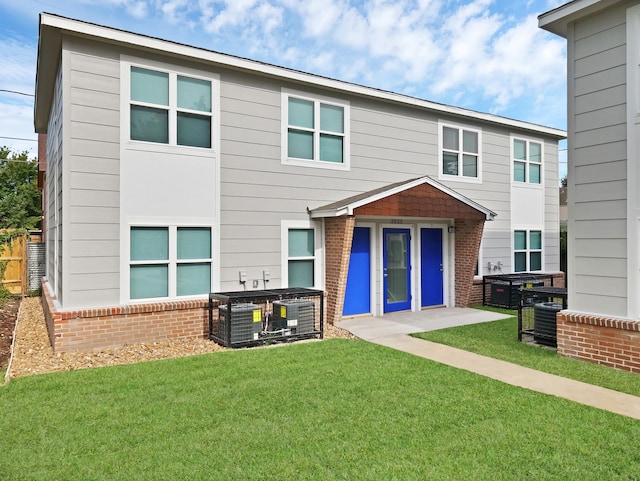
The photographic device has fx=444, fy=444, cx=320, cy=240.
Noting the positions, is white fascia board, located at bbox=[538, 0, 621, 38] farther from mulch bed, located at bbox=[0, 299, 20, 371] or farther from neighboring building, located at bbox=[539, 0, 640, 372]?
mulch bed, located at bbox=[0, 299, 20, 371]

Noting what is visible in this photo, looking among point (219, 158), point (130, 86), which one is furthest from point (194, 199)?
point (130, 86)

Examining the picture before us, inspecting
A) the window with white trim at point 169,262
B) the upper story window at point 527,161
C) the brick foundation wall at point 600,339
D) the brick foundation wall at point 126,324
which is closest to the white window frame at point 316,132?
the window with white trim at point 169,262

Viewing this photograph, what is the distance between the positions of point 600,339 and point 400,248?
211 inches

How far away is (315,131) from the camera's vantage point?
389 inches

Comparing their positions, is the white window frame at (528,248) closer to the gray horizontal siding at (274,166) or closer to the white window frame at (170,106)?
the gray horizontal siding at (274,166)

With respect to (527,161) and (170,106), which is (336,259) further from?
(527,161)

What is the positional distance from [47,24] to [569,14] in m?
8.15

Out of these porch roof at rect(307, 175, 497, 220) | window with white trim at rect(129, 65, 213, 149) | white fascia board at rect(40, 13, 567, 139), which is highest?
white fascia board at rect(40, 13, 567, 139)

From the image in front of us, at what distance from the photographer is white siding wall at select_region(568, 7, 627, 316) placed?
6527mm

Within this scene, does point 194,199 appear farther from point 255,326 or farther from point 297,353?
point 297,353

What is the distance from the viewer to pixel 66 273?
7.33m

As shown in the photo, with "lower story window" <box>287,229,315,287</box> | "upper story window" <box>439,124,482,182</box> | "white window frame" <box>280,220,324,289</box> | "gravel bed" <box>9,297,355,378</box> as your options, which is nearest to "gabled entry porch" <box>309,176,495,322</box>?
"white window frame" <box>280,220,324,289</box>

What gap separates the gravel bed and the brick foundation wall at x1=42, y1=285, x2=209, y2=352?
157 millimetres

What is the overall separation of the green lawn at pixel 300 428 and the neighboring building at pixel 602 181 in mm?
2069
